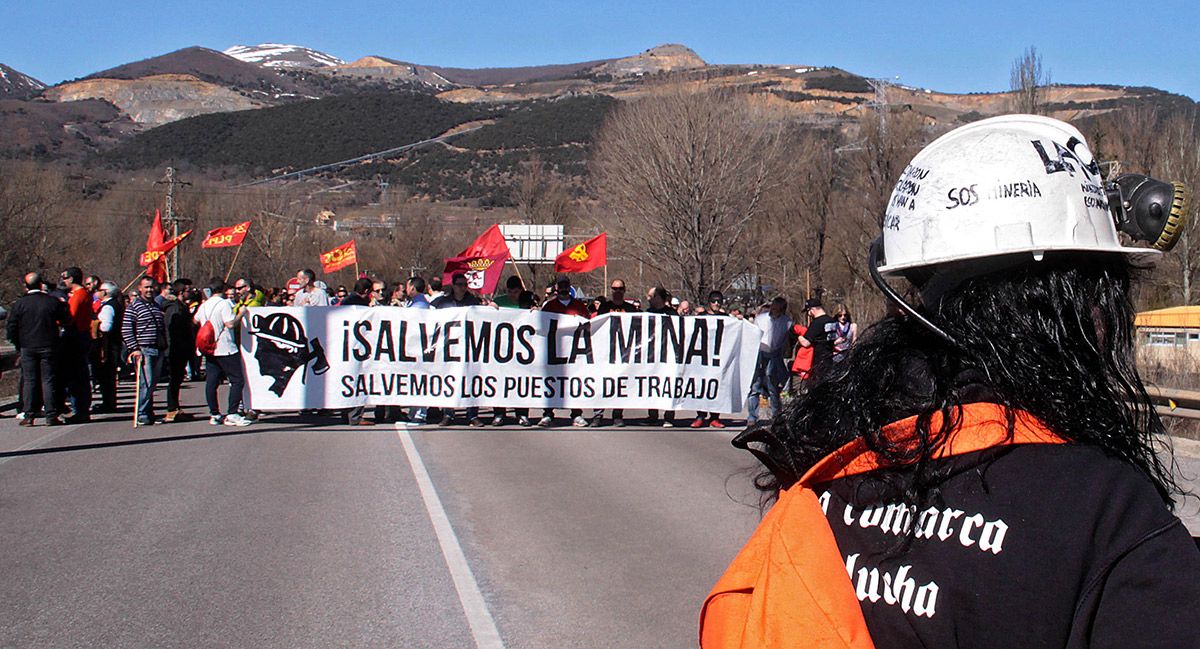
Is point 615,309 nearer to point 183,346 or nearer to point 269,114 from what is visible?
point 183,346

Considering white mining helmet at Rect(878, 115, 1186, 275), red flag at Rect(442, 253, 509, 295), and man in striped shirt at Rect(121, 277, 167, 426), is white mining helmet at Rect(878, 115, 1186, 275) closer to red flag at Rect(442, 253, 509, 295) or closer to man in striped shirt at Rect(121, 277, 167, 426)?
man in striped shirt at Rect(121, 277, 167, 426)

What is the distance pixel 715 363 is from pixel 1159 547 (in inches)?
540

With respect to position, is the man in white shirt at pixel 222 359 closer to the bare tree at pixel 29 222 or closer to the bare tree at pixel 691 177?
the bare tree at pixel 29 222

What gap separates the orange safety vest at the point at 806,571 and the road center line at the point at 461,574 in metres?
4.13

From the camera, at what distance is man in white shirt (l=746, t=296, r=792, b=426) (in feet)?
49.6

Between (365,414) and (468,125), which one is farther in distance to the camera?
(468,125)

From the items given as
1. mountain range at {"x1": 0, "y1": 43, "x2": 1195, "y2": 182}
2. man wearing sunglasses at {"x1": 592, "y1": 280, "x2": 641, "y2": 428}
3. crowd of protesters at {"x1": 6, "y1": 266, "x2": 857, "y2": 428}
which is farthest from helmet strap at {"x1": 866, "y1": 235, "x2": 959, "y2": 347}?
mountain range at {"x1": 0, "y1": 43, "x2": 1195, "y2": 182}

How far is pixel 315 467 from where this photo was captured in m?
10.9

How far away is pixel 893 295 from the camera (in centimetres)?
→ 167

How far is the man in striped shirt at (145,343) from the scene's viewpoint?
1428 cm

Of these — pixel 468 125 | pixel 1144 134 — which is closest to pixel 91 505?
pixel 1144 134

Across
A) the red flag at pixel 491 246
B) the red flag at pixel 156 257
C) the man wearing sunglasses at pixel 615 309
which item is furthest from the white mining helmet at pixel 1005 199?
the red flag at pixel 156 257

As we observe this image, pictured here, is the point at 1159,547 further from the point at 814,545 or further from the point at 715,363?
the point at 715,363

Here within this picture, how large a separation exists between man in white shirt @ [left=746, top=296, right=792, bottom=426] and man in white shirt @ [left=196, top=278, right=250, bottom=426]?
7.17 m
